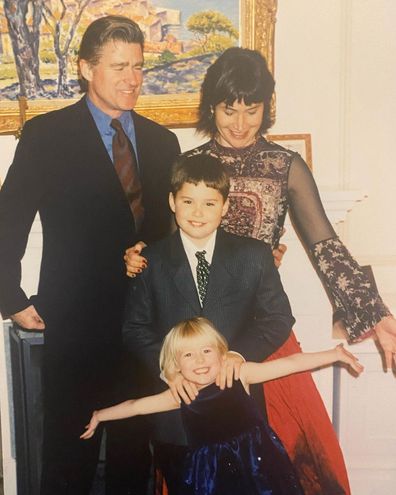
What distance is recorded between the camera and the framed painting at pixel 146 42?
183cm

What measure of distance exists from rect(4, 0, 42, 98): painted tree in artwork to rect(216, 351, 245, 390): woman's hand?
0.95 metres

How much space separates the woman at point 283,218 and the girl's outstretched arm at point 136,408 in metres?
0.28

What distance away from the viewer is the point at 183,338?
176cm

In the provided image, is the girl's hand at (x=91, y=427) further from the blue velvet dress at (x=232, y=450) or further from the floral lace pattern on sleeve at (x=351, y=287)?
the floral lace pattern on sleeve at (x=351, y=287)

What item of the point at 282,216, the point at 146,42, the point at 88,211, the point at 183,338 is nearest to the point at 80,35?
the point at 146,42

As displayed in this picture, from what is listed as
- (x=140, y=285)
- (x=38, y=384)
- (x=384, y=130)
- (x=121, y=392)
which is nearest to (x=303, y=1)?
(x=384, y=130)

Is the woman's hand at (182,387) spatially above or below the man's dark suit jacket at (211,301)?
below

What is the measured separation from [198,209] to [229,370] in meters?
0.43

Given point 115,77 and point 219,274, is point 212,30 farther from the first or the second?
point 219,274

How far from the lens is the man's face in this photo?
179 centimetres

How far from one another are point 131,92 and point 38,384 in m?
0.92

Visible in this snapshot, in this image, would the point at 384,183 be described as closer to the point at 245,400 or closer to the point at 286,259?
the point at 286,259

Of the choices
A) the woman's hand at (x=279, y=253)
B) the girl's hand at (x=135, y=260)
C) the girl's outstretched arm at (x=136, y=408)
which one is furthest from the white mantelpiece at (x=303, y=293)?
the girl's outstretched arm at (x=136, y=408)

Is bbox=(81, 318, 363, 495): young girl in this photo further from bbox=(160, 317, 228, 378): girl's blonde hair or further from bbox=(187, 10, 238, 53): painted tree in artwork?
bbox=(187, 10, 238, 53): painted tree in artwork
